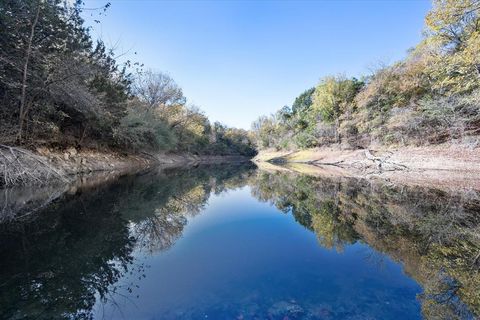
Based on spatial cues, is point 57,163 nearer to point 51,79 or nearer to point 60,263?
point 51,79

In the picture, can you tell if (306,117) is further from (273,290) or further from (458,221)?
(273,290)

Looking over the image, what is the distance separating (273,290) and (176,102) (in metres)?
43.3

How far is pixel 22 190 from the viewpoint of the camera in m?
10.3

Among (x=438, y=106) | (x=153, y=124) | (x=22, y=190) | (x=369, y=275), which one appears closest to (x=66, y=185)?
(x=22, y=190)

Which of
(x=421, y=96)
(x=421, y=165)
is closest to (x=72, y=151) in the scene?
(x=421, y=165)

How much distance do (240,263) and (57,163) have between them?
15.5 meters

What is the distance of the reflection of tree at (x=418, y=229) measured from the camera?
3594 millimetres

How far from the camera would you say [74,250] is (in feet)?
15.8

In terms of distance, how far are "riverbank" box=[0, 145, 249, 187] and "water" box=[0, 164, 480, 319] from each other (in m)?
1.51

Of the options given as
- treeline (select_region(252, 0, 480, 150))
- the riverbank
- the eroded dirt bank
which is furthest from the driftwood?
treeline (select_region(252, 0, 480, 150))

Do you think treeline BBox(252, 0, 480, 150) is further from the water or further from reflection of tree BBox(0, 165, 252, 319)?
reflection of tree BBox(0, 165, 252, 319)

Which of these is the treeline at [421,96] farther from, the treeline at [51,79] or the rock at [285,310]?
the treeline at [51,79]

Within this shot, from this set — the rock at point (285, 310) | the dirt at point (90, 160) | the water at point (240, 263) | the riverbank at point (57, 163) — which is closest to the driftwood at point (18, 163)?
the riverbank at point (57, 163)

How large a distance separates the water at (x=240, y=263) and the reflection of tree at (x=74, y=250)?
0.07 ft
